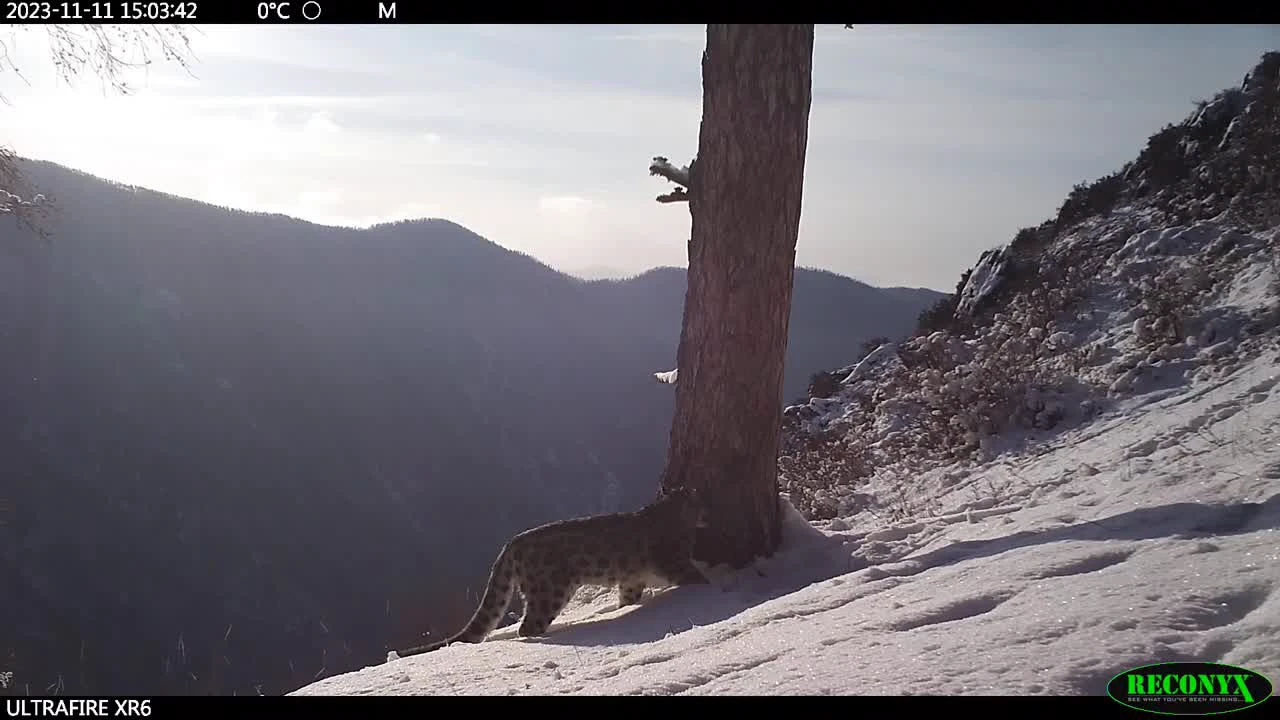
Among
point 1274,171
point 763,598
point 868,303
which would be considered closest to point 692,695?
point 763,598

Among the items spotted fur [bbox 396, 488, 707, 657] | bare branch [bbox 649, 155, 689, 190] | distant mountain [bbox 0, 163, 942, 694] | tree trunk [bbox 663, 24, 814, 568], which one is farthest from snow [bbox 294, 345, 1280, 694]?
distant mountain [bbox 0, 163, 942, 694]

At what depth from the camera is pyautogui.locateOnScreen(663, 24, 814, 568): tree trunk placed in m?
6.23

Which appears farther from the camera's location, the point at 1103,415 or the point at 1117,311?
the point at 1117,311

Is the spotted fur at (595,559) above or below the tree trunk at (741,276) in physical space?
below

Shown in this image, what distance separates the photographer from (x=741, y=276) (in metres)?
6.37

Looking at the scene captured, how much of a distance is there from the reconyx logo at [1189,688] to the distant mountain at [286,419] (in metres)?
27.0

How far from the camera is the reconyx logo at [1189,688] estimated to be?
7.65 feet

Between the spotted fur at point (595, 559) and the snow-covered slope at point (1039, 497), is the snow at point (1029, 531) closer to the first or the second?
the snow-covered slope at point (1039, 497)

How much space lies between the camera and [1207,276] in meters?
8.66

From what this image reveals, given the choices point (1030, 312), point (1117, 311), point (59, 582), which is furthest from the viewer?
point (59, 582)

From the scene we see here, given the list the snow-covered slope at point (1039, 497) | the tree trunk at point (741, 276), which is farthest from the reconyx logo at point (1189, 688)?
the tree trunk at point (741, 276)
